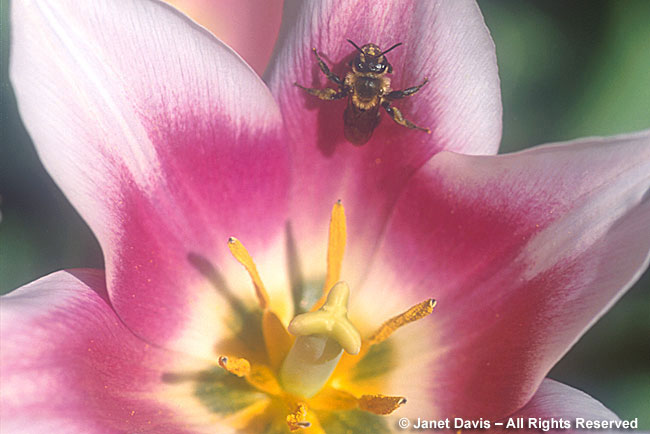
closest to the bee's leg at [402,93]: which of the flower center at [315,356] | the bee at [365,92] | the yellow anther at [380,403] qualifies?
the bee at [365,92]

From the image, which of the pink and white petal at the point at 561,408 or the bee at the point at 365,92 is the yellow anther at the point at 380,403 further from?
the bee at the point at 365,92

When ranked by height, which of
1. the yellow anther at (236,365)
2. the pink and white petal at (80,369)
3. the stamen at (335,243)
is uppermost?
the stamen at (335,243)

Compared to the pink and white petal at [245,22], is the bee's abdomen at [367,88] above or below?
below

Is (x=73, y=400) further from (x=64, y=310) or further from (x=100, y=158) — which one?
(x=100, y=158)

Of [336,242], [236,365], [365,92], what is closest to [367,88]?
[365,92]

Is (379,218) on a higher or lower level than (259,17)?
lower

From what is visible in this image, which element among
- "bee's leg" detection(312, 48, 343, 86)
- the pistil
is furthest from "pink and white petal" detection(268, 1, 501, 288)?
the pistil

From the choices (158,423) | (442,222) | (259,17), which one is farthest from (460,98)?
(158,423)

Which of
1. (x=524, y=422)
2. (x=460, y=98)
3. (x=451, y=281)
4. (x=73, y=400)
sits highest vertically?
(x=460, y=98)
